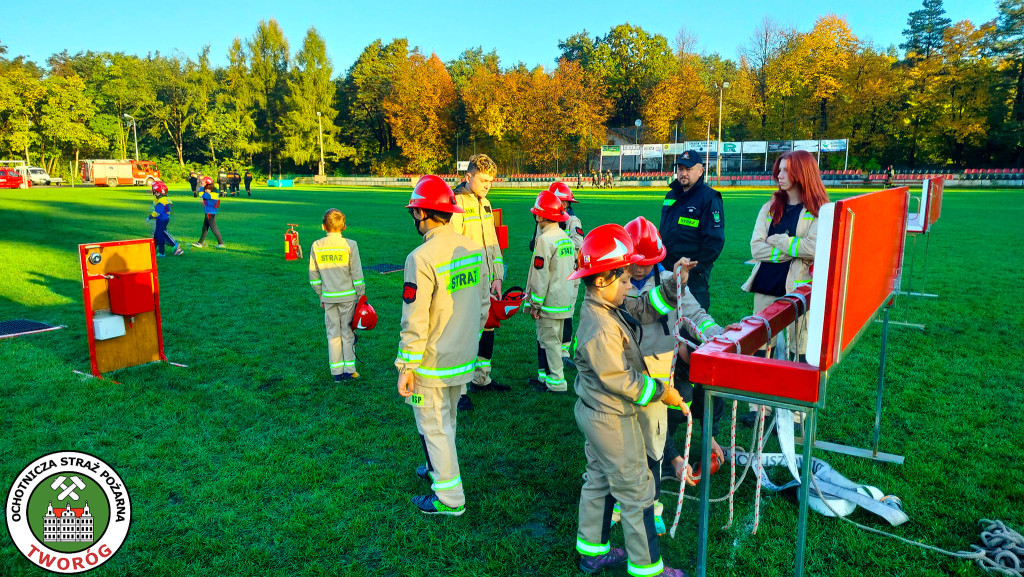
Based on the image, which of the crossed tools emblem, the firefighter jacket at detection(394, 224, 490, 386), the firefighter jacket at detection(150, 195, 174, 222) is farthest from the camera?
the firefighter jacket at detection(150, 195, 174, 222)

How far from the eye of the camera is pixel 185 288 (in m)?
12.0

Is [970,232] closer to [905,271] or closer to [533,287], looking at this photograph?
[905,271]

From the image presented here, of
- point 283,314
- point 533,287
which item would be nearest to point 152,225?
point 283,314

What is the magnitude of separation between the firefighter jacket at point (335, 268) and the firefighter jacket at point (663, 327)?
11.9ft

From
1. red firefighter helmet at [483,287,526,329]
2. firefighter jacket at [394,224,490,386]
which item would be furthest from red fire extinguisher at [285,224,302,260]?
firefighter jacket at [394,224,490,386]

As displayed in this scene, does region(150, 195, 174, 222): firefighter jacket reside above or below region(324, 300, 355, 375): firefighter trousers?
above

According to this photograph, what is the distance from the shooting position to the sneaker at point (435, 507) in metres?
4.26

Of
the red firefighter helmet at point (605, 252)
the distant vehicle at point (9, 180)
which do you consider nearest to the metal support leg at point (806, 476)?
the red firefighter helmet at point (605, 252)

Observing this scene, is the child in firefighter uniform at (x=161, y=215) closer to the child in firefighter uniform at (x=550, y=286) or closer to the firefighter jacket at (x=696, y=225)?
the child in firefighter uniform at (x=550, y=286)

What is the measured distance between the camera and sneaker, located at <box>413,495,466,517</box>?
4.26 metres

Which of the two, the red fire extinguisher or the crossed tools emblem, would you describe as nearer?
the crossed tools emblem

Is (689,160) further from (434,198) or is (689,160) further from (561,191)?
(434,198)

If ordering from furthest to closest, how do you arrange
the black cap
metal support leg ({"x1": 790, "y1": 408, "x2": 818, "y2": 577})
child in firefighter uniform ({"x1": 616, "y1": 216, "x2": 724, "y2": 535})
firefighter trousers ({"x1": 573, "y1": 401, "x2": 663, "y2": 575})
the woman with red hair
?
the black cap → the woman with red hair → child in firefighter uniform ({"x1": 616, "y1": 216, "x2": 724, "y2": 535}) → firefighter trousers ({"x1": 573, "y1": 401, "x2": 663, "y2": 575}) → metal support leg ({"x1": 790, "y1": 408, "x2": 818, "y2": 577})

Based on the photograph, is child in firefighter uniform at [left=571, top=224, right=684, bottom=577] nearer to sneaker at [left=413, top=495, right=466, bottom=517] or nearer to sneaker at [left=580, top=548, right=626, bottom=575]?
sneaker at [left=580, top=548, right=626, bottom=575]
